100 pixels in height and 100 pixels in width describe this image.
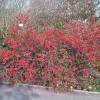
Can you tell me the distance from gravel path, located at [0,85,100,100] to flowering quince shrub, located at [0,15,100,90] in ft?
0.83

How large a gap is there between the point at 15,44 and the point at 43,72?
1078 millimetres

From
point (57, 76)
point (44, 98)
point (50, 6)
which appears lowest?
point (44, 98)

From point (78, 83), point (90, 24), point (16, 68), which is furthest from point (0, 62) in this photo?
point (90, 24)

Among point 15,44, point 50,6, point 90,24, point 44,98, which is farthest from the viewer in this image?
point 50,6

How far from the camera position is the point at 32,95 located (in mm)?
7457

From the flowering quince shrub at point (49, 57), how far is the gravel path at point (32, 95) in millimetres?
253

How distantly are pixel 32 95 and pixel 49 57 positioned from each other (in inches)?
45.4

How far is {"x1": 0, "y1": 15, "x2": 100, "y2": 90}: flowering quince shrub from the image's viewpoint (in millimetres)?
7859

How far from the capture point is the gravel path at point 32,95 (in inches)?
291

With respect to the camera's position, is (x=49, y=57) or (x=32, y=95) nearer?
(x=32, y=95)

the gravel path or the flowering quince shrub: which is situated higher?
the flowering quince shrub

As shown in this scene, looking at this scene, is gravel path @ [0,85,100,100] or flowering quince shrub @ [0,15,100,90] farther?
flowering quince shrub @ [0,15,100,90]

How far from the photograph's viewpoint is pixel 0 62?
7.99m

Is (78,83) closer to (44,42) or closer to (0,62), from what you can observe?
(44,42)
